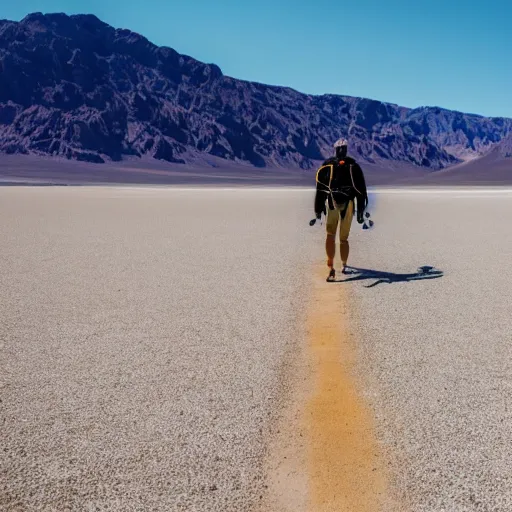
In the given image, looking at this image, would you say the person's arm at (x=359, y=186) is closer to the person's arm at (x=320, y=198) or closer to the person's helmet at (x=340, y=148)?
the person's helmet at (x=340, y=148)

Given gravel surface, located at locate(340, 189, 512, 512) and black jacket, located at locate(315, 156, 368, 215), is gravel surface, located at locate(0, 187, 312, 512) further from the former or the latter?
black jacket, located at locate(315, 156, 368, 215)

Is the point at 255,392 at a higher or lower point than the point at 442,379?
lower

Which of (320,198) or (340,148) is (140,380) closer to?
(320,198)

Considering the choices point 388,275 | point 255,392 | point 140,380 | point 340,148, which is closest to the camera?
point 255,392

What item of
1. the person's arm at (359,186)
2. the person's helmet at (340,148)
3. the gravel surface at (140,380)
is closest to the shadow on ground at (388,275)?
the gravel surface at (140,380)

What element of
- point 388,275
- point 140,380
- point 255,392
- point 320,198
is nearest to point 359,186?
point 320,198

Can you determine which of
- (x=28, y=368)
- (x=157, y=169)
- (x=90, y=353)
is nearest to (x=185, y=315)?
(x=90, y=353)

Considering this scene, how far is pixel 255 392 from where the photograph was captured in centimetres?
436

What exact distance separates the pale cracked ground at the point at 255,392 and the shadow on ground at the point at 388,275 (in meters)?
0.09

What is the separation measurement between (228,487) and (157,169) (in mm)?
169575

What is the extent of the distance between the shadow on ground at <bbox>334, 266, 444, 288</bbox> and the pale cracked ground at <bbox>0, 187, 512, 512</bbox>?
0.09 meters

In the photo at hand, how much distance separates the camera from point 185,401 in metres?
4.18

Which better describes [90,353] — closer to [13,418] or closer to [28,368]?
[28,368]

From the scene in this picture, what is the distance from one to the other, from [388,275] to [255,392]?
5.23 m
